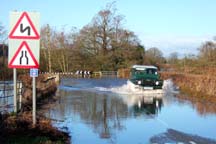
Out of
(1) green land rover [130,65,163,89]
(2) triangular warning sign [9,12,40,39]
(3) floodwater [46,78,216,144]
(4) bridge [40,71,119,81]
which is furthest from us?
(4) bridge [40,71,119,81]

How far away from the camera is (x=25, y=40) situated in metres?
12.3

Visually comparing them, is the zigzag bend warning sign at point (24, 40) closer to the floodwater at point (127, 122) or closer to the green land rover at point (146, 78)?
the floodwater at point (127, 122)

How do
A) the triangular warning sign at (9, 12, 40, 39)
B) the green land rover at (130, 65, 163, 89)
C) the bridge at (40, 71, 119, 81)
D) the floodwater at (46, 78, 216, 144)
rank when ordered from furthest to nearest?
1. the bridge at (40, 71, 119, 81)
2. the green land rover at (130, 65, 163, 89)
3. the floodwater at (46, 78, 216, 144)
4. the triangular warning sign at (9, 12, 40, 39)

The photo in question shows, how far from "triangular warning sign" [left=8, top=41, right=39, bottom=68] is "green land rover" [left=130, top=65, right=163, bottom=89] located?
91.0ft

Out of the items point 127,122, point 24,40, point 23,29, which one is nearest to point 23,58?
point 24,40

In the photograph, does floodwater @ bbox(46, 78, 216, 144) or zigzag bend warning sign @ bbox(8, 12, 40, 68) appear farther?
floodwater @ bbox(46, 78, 216, 144)

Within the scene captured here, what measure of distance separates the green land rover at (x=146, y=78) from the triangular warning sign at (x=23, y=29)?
91.2ft

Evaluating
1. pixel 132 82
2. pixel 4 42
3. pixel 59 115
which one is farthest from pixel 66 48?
pixel 59 115

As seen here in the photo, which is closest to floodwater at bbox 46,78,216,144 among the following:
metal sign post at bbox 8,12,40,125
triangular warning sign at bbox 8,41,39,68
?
triangular warning sign at bbox 8,41,39,68

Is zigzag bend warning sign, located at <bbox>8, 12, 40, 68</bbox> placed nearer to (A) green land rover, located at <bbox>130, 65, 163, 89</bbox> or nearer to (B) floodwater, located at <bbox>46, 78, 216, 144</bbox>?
(B) floodwater, located at <bbox>46, 78, 216, 144</bbox>

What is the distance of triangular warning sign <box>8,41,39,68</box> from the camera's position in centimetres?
1226

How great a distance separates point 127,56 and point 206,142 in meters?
74.3

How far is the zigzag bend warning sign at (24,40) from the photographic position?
12.2 meters

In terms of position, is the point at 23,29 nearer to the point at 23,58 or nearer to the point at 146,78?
the point at 23,58
